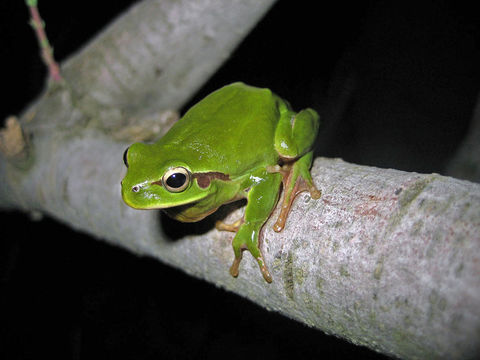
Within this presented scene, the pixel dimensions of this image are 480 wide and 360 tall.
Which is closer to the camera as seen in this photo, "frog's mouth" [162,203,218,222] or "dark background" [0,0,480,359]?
"frog's mouth" [162,203,218,222]

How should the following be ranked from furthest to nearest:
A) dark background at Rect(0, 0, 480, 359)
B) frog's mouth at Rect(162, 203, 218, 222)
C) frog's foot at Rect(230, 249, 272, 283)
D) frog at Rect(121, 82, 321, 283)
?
1. dark background at Rect(0, 0, 480, 359)
2. frog's mouth at Rect(162, 203, 218, 222)
3. frog at Rect(121, 82, 321, 283)
4. frog's foot at Rect(230, 249, 272, 283)

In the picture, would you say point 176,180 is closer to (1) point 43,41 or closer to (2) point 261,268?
(2) point 261,268

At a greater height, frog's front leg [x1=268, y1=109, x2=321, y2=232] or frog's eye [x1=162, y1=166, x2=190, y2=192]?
frog's front leg [x1=268, y1=109, x2=321, y2=232]

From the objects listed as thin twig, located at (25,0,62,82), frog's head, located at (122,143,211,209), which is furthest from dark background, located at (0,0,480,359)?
frog's head, located at (122,143,211,209)

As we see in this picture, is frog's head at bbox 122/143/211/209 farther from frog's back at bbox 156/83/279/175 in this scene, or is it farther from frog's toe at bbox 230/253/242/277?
frog's toe at bbox 230/253/242/277

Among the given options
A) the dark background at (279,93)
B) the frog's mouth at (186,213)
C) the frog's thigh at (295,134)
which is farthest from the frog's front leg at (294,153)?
the dark background at (279,93)

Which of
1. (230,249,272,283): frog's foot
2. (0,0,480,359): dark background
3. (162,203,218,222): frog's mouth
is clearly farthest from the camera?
(0,0,480,359): dark background

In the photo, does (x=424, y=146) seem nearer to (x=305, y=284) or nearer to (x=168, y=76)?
(x=168, y=76)

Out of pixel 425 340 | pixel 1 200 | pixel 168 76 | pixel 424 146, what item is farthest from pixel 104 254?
pixel 424 146
